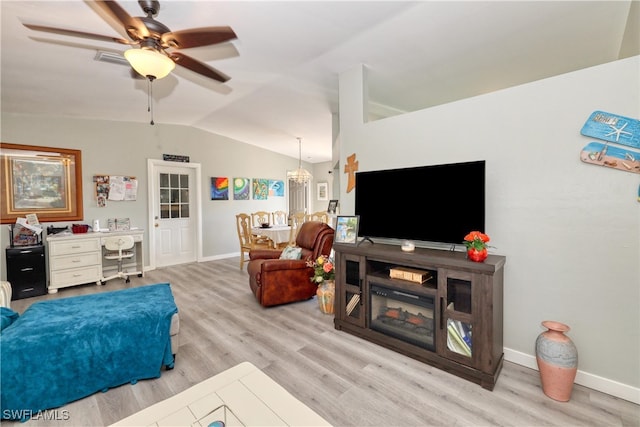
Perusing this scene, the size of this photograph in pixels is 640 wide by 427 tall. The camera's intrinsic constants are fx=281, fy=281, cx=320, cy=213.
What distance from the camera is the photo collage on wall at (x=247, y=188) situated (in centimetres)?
652

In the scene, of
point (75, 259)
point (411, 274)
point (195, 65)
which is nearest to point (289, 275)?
point (411, 274)

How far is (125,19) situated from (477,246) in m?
2.78

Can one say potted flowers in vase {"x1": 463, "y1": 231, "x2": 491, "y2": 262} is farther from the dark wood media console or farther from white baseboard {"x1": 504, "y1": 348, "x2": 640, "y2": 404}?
white baseboard {"x1": 504, "y1": 348, "x2": 640, "y2": 404}

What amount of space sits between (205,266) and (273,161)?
335cm

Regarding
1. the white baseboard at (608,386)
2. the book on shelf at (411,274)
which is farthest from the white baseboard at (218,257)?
the white baseboard at (608,386)

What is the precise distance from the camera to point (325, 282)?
342 cm

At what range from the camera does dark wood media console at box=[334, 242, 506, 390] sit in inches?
79.7

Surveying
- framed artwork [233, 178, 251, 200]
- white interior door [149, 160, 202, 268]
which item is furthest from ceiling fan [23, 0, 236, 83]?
framed artwork [233, 178, 251, 200]

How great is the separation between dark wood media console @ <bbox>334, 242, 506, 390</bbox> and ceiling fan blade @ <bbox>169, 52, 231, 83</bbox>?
6.34 feet

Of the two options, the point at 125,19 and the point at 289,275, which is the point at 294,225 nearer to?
the point at 289,275

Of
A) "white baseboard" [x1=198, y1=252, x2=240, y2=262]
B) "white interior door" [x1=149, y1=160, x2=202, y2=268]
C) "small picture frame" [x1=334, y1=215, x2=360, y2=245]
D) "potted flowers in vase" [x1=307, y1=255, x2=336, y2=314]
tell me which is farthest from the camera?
"white baseboard" [x1=198, y1=252, x2=240, y2=262]

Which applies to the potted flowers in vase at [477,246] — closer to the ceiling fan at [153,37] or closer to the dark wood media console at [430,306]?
the dark wood media console at [430,306]

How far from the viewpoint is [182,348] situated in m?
2.58

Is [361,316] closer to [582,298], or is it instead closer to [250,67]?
[582,298]
